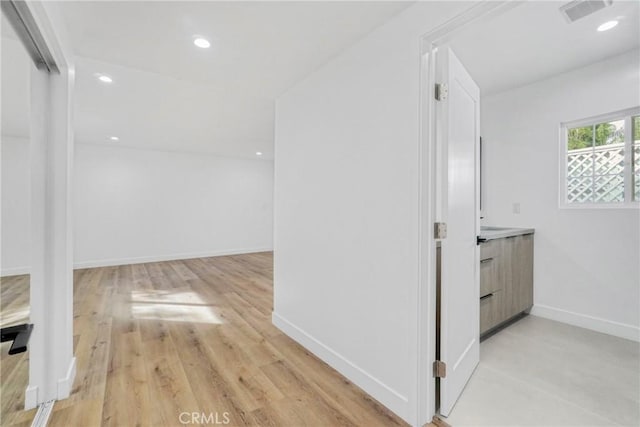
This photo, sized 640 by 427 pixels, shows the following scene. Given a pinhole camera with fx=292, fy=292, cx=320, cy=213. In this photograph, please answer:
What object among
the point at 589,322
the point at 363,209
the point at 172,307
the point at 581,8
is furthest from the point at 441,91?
the point at 172,307

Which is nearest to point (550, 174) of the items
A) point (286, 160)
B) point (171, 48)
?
point (286, 160)

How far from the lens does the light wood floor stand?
166 centimetres

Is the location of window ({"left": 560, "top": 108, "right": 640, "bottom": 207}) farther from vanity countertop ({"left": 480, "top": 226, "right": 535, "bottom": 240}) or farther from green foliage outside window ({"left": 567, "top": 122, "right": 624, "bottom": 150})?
vanity countertop ({"left": 480, "top": 226, "right": 535, "bottom": 240})

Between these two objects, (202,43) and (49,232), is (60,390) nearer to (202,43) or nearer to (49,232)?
(49,232)

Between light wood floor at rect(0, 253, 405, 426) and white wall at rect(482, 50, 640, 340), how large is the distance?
94.2 inches

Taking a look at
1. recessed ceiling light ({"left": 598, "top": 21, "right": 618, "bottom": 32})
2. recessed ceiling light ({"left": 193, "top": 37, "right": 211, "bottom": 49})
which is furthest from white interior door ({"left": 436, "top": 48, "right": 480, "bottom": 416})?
recessed ceiling light ({"left": 193, "top": 37, "right": 211, "bottom": 49})

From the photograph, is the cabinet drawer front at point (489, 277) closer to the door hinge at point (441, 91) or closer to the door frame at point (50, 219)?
the door hinge at point (441, 91)

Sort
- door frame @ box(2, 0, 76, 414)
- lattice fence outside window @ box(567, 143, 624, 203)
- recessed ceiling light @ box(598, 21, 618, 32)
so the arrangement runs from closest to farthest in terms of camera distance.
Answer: door frame @ box(2, 0, 76, 414) → recessed ceiling light @ box(598, 21, 618, 32) → lattice fence outside window @ box(567, 143, 624, 203)

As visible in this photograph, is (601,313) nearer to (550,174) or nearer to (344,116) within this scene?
(550,174)

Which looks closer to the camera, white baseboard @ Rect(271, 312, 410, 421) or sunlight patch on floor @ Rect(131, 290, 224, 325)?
white baseboard @ Rect(271, 312, 410, 421)

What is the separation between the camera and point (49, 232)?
169 cm

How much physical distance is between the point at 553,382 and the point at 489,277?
816mm

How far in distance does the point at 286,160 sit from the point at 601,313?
3.22 metres

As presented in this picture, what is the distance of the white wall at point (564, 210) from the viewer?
8.35ft
